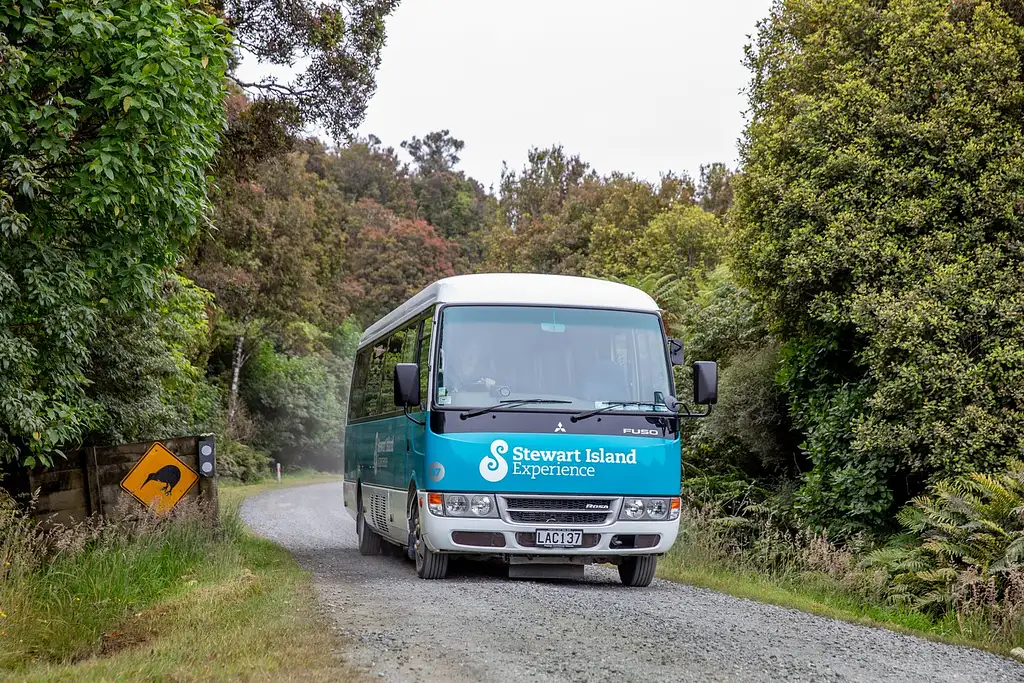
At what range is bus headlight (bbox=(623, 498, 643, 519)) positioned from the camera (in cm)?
1106

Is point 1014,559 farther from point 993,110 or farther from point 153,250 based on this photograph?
point 153,250

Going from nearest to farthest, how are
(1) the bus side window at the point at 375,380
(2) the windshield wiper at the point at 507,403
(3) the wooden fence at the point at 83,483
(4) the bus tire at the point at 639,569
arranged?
(2) the windshield wiper at the point at 507,403 → (4) the bus tire at the point at 639,569 → (3) the wooden fence at the point at 83,483 → (1) the bus side window at the point at 375,380

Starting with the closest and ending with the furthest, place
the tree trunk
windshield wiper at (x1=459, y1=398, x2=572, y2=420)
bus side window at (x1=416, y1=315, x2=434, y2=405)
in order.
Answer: windshield wiper at (x1=459, y1=398, x2=572, y2=420), bus side window at (x1=416, y1=315, x2=434, y2=405), the tree trunk

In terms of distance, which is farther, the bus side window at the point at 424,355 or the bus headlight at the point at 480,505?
the bus side window at the point at 424,355

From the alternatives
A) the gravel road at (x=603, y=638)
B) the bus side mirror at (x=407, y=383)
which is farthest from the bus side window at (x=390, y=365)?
the gravel road at (x=603, y=638)

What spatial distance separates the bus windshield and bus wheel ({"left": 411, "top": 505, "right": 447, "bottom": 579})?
60.1 inches

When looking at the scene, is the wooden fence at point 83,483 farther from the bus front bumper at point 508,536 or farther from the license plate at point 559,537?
the license plate at point 559,537

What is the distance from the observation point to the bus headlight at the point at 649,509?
11.1m

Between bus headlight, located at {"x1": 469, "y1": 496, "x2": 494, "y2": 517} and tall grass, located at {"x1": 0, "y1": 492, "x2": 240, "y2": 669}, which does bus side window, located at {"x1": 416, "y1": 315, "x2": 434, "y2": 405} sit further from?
tall grass, located at {"x1": 0, "y1": 492, "x2": 240, "y2": 669}

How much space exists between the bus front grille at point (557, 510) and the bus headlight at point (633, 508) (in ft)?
0.42

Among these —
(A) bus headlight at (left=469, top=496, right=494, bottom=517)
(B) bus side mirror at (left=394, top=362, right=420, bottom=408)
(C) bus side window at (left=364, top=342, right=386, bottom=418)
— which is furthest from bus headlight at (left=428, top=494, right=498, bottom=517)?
(C) bus side window at (left=364, top=342, right=386, bottom=418)

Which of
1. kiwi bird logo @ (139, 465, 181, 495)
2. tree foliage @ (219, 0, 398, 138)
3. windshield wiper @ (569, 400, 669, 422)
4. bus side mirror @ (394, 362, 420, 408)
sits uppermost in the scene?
tree foliage @ (219, 0, 398, 138)

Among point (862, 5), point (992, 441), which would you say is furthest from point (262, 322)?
point (992, 441)

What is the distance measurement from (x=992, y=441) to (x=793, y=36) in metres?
9.24
